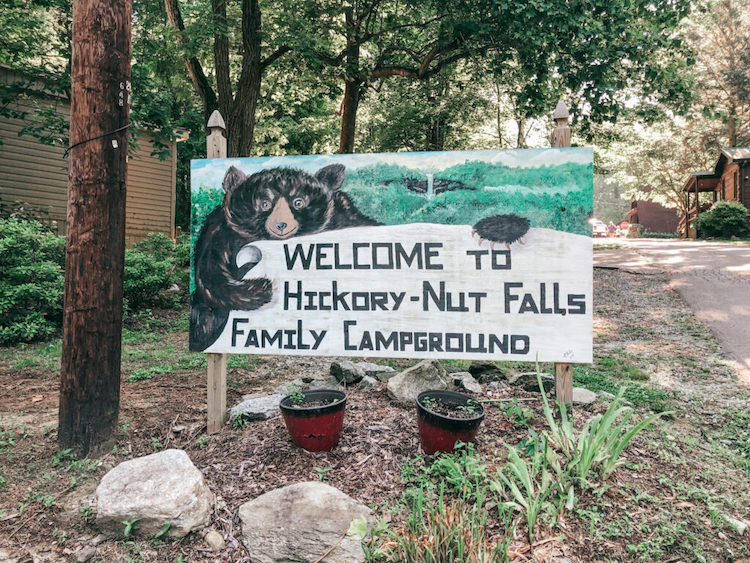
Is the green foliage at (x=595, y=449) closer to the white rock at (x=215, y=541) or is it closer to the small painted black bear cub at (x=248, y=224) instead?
the white rock at (x=215, y=541)

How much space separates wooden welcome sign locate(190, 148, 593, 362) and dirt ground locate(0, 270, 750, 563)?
0.66 metres

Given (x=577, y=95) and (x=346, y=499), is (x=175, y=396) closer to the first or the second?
(x=346, y=499)

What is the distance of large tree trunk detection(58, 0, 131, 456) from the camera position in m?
3.03

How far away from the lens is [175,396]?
A: 4.30 metres

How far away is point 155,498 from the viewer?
2.32m

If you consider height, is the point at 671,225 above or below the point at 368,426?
above

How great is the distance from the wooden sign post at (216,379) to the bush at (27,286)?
4739mm

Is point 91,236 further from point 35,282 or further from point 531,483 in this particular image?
point 35,282

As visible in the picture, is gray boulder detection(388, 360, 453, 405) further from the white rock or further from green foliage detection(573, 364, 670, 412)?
the white rock

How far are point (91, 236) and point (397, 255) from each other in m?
2.08

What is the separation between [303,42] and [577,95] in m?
4.96

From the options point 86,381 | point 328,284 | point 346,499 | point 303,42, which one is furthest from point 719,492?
point 303,42

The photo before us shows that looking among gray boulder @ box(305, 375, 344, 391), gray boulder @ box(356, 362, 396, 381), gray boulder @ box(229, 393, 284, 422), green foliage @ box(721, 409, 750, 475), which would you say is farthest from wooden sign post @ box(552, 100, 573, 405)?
gray boulder @ box(229, 393, 284, 422)

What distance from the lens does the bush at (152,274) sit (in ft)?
27.2
